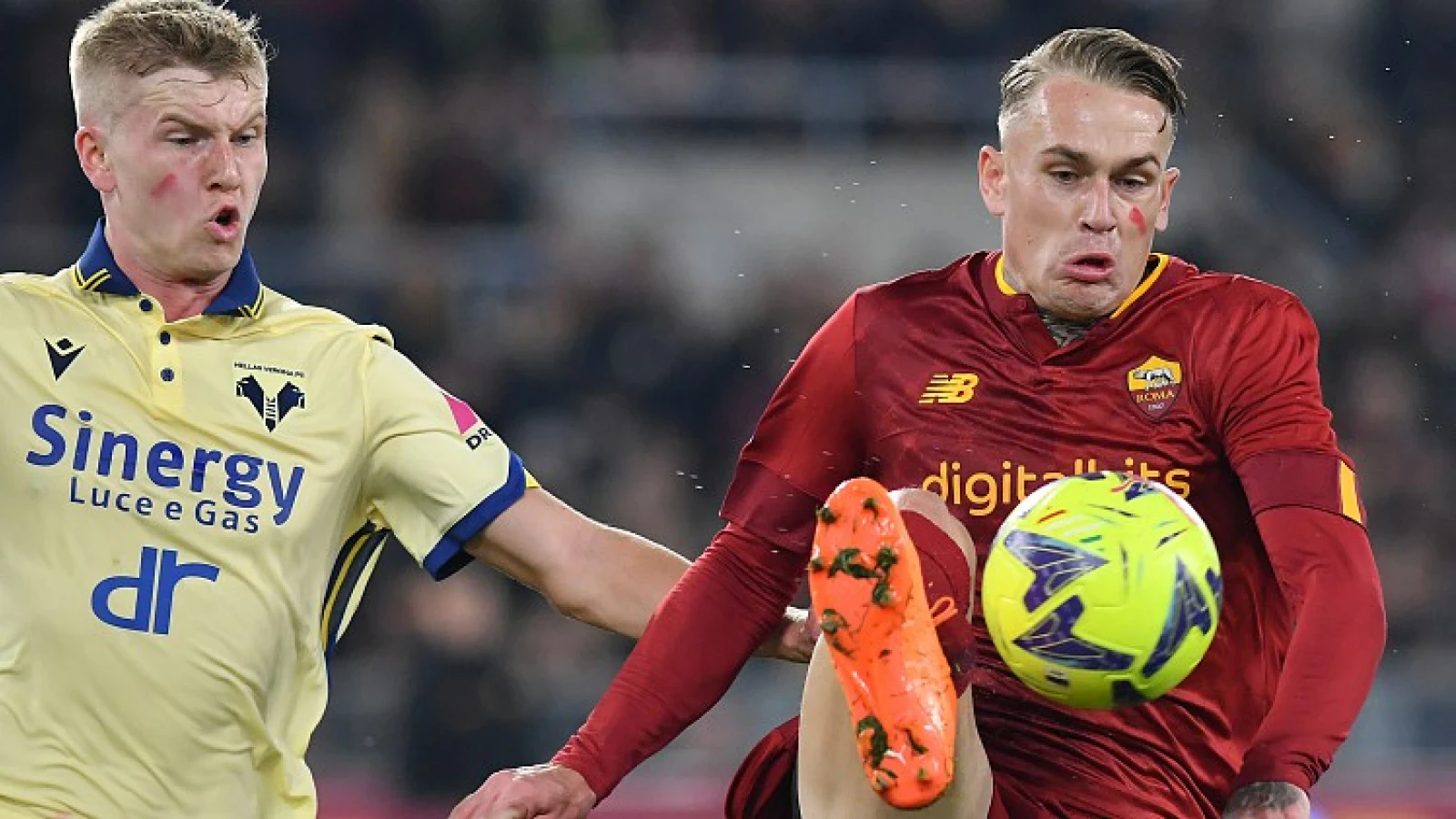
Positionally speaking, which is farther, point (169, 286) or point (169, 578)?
point (169, 286)

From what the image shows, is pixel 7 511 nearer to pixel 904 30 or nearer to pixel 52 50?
pixel 52 50

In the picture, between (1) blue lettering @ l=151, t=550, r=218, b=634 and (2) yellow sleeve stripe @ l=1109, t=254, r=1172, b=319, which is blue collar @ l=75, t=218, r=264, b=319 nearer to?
(1) blue lettering @ l=151, t=550, r=218, b=634

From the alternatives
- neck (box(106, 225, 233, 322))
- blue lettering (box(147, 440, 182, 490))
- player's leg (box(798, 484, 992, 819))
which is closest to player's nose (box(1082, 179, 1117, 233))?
player's leg (box(798, 484, 992, 819))

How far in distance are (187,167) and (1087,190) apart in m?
1.75

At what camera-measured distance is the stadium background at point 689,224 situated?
10680mm

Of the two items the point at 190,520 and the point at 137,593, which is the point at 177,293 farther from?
the point at 137,593

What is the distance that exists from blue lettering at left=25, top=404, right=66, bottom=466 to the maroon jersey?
135 cm

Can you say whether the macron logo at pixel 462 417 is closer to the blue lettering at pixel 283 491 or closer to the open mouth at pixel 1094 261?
the blue lettering at pixel 283 491

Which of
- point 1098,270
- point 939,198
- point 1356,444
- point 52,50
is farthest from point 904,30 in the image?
point 1098,270

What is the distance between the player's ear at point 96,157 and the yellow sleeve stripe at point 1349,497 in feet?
7.97

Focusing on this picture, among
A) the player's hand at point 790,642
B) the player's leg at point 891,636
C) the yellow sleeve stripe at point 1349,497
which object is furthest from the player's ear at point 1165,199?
the player's hand at point 790,642

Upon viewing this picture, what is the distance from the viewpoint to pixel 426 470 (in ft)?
15.9

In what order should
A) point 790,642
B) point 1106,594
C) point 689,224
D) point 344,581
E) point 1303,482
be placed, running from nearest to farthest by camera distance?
point 1106,594, point 1303,482, point 344,581, point 790,642, point 689,224

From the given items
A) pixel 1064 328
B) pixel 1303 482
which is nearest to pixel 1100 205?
pixel 1064 328
